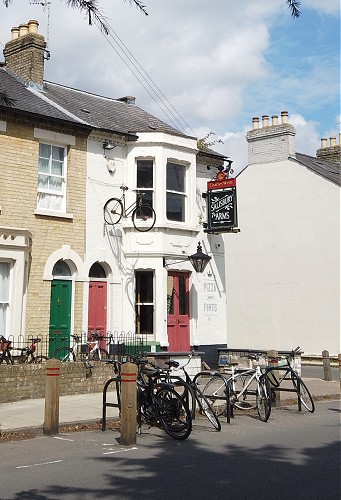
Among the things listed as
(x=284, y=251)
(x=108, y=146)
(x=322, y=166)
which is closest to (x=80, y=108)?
(x=108, y=146)

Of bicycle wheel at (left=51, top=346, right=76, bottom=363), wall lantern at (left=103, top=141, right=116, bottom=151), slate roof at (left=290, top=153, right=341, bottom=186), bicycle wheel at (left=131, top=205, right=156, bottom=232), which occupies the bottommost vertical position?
bicycle wheel at (left=51, top=346, right=76, bottom=363)

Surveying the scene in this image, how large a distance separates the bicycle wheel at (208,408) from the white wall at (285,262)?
16.5 meters

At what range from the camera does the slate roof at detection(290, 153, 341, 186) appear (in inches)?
1043

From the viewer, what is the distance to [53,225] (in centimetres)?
1633

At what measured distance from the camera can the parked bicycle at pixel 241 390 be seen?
10398mm

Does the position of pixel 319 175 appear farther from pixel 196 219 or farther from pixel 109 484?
pixel 109 484

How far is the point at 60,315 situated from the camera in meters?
16.3

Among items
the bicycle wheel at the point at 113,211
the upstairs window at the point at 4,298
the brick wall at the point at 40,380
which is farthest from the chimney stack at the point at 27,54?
the brick wall at the point at 40,380

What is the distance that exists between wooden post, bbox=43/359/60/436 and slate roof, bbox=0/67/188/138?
8449 millimetres

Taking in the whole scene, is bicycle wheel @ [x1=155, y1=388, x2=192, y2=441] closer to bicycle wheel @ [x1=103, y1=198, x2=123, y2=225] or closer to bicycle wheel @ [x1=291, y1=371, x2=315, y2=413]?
bicycle wheel @ [x1=291, y1=371, x2=315, y2=413]

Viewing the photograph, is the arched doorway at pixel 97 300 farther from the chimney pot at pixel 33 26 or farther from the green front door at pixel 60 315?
the chimney pot at pixel 33 26

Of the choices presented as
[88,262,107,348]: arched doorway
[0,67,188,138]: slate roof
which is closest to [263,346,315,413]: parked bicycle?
[88,262,107,348]: arched doorway

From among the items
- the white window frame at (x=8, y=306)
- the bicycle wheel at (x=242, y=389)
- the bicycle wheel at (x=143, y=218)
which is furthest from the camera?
the bicycle wheel at (x=143, y=218)

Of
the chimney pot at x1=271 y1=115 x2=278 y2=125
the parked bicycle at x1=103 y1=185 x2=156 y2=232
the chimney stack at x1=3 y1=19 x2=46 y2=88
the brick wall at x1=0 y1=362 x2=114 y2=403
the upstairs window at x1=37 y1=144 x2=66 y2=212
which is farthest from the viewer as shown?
the chimney pot at x1=271 y1=115 x2=278 y2=125
